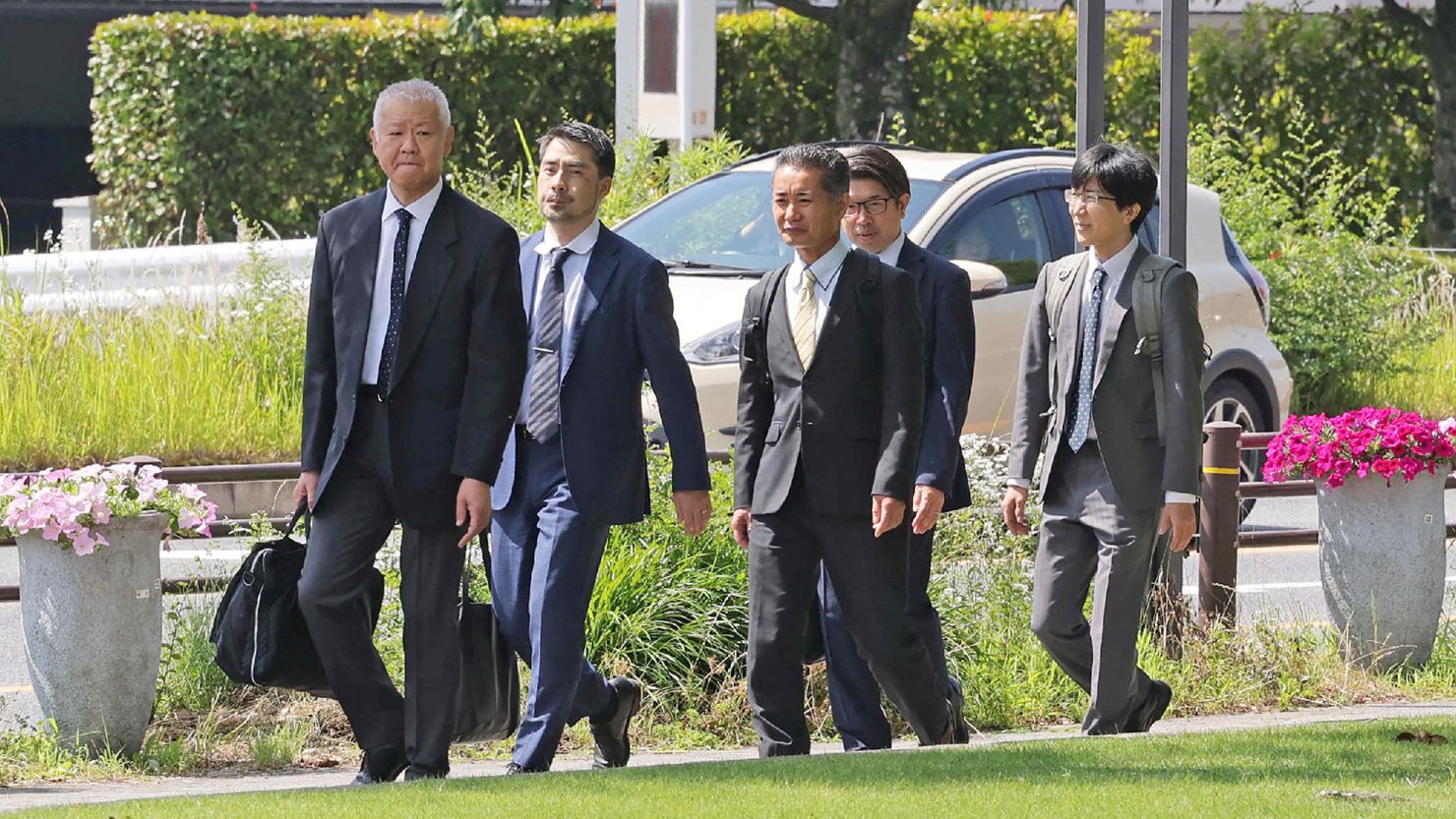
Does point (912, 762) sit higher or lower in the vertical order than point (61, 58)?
lower

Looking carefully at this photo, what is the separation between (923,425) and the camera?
6.49 meters

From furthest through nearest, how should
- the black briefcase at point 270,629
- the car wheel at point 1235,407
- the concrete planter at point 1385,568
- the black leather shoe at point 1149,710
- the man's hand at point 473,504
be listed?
1. the car wheel at point 1235,407
2. the concrete planter at point 1385,568
3. the black leather shoe at point 1149,710
4. the black briefcase at point 270,629
5. the man's hand at point 473,504

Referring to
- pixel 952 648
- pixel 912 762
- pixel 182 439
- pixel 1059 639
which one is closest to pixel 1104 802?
pixel 912 762

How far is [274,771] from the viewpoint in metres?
7.10

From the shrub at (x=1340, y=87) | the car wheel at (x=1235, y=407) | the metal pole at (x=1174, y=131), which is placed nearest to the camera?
the metal pole at (x=1174, y=131)

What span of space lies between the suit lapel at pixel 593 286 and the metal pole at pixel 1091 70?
8.60 feet

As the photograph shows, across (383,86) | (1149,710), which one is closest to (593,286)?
(1149,710)

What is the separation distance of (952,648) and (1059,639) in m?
1.31

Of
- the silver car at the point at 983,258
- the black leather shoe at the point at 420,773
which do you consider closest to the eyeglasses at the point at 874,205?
the black leather shoe at the point at 420,773

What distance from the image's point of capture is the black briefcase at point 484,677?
20.8 ft

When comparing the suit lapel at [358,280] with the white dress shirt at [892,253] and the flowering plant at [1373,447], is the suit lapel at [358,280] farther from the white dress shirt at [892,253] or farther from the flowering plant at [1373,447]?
the flowering plant at [1373,447]

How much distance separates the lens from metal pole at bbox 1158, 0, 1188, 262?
8492 millimetres

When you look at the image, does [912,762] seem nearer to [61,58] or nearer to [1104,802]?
[1104,802]

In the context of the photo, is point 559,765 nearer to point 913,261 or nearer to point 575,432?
point 575,432
